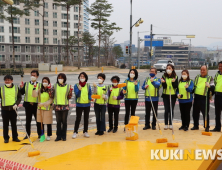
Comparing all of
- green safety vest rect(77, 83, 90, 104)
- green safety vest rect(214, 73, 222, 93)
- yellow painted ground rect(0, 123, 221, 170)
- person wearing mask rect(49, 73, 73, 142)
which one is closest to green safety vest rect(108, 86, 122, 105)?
green safety vest rect(77, 83, 90, 104)

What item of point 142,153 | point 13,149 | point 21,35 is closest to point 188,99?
point 142,153

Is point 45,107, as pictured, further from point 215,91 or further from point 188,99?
point 215,91

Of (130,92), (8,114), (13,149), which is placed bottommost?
(13,149)

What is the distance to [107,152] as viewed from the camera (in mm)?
5363

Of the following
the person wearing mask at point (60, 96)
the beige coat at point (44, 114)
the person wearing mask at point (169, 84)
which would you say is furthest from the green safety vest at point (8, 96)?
the person wearing mask at point (169, 84)

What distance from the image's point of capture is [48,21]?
70.2 m

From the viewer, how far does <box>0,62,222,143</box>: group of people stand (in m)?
6.42

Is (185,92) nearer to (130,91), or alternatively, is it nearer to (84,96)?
(130,91)

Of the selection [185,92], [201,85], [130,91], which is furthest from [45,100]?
[201,85]

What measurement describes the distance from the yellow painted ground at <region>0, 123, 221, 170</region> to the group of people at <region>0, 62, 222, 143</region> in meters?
0.52

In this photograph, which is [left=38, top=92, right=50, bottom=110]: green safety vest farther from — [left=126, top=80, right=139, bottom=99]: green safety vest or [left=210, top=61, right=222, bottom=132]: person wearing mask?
[left=210, top=61, right=222, bottom=132]: person wearing mask

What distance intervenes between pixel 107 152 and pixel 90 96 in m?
1.84

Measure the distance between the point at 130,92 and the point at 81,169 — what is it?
3.19m

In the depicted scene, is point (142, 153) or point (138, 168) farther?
point (142, 153)
